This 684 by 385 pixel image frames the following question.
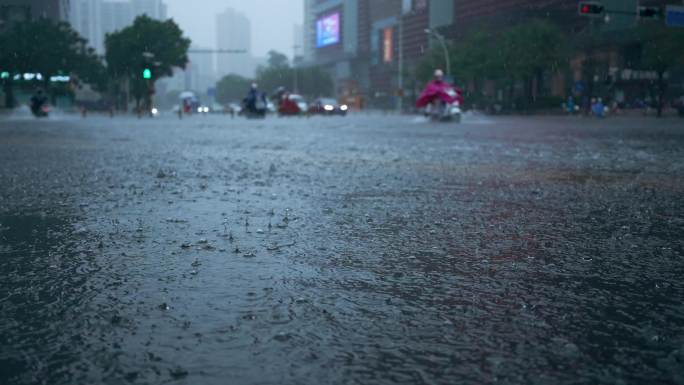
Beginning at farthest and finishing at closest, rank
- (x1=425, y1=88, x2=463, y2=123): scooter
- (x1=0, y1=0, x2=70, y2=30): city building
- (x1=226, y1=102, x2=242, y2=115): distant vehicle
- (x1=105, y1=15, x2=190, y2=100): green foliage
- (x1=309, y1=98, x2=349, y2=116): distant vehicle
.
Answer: (x1=105, y1=15, x2=190, y2=100): green foliage
(x1=309, y1=98, x2=349, y2=116): distant vehicle
(x1=0, y1=0, x2=70, y2=30): city building
(x1=226, y1=102, x2=242, y2=115): distant vehicle
(x1=425, y1=88, x2=463, y2=123): scooter

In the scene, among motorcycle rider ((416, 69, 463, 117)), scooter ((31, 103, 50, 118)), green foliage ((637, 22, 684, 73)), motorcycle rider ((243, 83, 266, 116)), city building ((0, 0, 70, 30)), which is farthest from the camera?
city building ((0, 0, 70, 30))

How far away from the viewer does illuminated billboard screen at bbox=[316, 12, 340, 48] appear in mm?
136250

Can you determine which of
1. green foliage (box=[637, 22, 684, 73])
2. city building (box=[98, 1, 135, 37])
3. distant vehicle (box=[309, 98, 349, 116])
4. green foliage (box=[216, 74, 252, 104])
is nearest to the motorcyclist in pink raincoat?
green foliage (box=[637, 22, 684, 73])

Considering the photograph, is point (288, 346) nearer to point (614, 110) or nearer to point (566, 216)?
point (566, 216)

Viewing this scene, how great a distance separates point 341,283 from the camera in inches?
108

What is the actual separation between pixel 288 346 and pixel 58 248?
1924 millimetres

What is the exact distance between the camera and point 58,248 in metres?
3.47

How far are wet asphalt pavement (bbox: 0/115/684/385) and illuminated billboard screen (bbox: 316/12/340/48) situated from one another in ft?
439

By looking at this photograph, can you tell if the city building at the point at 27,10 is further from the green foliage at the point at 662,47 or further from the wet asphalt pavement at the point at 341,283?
the wet asphalt pavement at the point at 341,283

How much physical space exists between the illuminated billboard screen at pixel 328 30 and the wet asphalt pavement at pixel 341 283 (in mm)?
133798

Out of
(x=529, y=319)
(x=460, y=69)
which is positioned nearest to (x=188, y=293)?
(x=529, y=319)

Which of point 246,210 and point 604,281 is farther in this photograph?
point 246,210

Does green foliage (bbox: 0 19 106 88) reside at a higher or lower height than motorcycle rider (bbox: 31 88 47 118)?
higher

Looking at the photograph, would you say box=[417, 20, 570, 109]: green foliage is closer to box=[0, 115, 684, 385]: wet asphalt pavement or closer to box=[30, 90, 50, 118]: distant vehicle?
box=[30, 90, 50, 118]: distant vehicle
